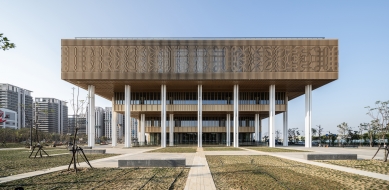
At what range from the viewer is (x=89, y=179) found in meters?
14.4

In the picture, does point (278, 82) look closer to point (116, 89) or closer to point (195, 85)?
point (195, 85)

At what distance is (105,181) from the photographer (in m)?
13.6

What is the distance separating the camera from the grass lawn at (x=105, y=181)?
40.7ft

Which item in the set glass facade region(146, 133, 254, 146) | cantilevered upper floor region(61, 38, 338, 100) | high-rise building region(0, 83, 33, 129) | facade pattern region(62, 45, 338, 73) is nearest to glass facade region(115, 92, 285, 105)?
glass facade region(146, 133, 254, 146)

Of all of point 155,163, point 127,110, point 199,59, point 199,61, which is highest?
point 199,59

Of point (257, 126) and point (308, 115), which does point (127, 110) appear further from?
point (308, 115)

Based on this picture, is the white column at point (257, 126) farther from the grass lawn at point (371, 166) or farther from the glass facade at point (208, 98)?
the grass lawn at point (371, 166)

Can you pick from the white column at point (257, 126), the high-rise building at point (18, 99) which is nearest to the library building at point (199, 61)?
the white column at point (257, 126)

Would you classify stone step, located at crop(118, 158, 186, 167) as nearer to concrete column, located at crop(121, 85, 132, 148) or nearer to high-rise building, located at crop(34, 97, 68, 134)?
concrete column, located at crop(121, 85, 132, 148)

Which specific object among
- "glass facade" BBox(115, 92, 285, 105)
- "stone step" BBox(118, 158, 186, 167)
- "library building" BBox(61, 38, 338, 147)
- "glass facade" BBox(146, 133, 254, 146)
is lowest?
"glass facade" BBox(146, 133, 254, 146)

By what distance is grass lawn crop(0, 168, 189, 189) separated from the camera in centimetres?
1241

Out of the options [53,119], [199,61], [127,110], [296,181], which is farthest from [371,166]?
[53,119]

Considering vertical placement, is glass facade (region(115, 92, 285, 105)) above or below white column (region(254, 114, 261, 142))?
above

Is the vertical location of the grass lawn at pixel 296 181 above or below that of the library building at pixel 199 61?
below
